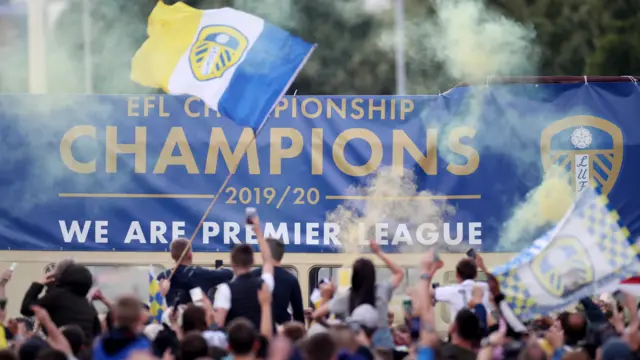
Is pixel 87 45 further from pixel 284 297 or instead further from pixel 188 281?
pixel 284 297

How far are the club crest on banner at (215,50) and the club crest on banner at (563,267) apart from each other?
13.3ft

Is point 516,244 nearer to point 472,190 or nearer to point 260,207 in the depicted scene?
point 472,190

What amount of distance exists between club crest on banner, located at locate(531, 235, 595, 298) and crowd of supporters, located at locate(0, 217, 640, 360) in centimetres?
24

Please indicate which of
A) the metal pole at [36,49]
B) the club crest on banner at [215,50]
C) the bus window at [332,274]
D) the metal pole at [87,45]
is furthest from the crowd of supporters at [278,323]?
the metal pole at [87,45]

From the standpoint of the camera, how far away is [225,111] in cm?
1335

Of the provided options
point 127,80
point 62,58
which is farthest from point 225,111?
point 127,80

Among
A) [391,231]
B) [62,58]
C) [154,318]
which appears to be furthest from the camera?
[62,58]

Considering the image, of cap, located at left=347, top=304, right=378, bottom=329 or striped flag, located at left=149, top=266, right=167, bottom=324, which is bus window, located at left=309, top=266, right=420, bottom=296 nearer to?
striped flag, located at left=149, top=266, right=167, bottom=324

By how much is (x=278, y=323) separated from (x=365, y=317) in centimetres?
146

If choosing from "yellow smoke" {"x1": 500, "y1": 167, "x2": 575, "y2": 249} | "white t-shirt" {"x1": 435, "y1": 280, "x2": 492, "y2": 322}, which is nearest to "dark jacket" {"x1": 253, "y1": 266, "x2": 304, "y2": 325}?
"white t-shirt" {"x1": 435, "y1": 280, "x2": 492, "y2": 322}

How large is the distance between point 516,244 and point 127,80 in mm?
18201

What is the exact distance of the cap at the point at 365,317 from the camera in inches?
377

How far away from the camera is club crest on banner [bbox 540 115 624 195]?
51.9 ft

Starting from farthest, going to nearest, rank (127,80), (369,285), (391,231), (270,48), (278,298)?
(127,80) → (391,231) → (270,48) → (278,298) → (369,285)
